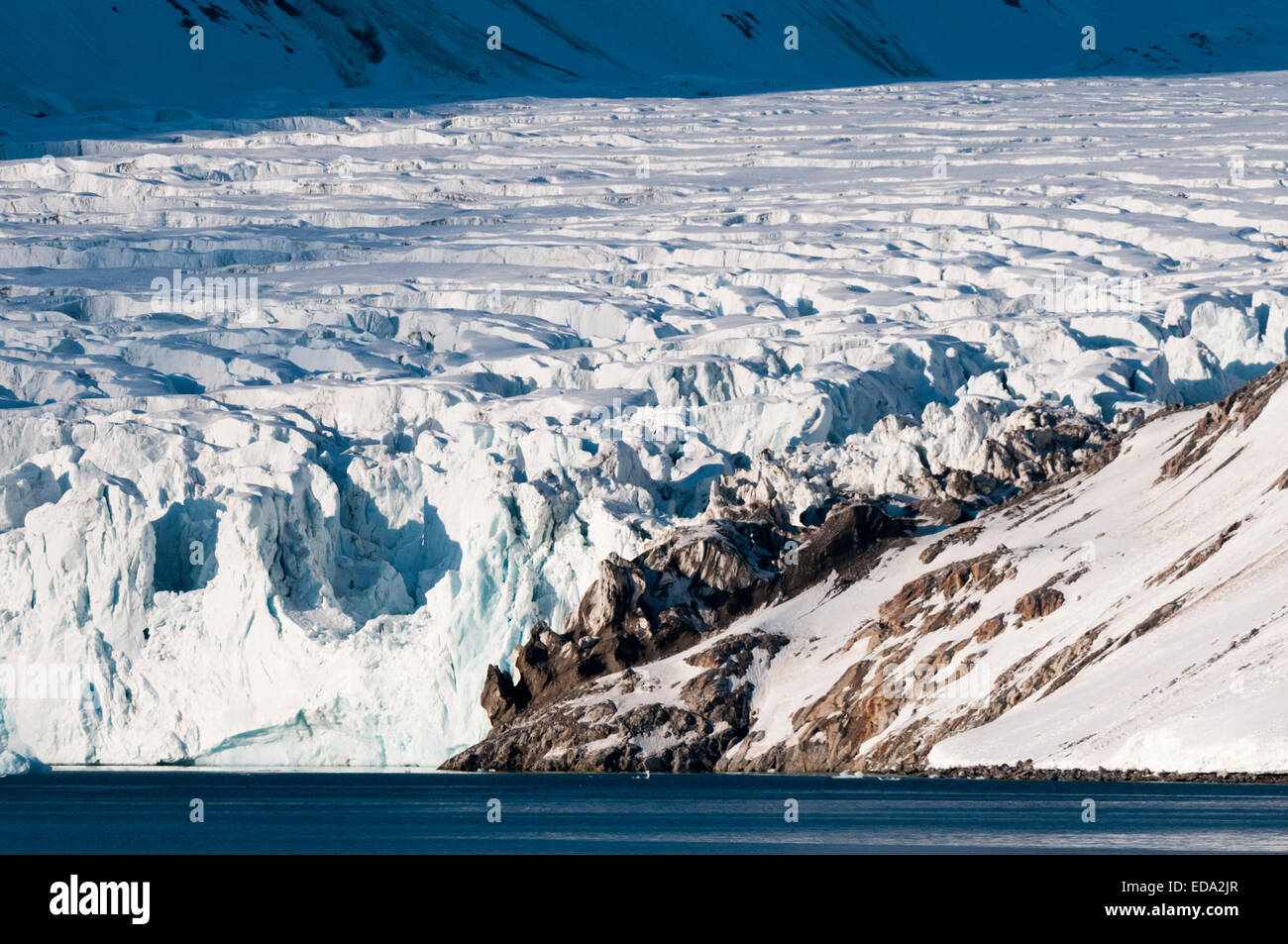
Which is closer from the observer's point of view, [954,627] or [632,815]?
[632,815]

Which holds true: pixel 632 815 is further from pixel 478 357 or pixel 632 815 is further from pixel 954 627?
pixel 478 357

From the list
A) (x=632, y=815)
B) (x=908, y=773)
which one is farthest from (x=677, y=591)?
(x=632, y=815)

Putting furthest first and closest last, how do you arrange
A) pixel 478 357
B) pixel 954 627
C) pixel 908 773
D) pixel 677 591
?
1. pixel 478 357
2. pixel 677 591
3. pixel 954 627
4. pixel 908 773

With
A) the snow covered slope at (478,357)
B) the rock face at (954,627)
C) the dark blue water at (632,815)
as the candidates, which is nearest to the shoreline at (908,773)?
the rock face at (954,627)

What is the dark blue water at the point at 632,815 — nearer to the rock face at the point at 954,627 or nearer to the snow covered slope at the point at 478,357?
the rock face at the point at 954,627

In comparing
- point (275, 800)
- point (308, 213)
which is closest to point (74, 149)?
point (308, 213)

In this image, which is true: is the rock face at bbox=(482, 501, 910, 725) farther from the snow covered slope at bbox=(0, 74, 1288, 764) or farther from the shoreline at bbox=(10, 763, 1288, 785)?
the shoreline at bbox=(10, 763, 1288, 785)

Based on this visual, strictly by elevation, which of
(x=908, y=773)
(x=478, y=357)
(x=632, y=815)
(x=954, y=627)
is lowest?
(x=632, y=815)

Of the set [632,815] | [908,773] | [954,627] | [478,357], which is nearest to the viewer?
[632,815]

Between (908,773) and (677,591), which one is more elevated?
(677,591)
